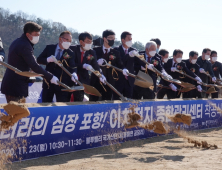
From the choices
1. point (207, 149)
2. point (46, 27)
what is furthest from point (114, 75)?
point (46, 27)

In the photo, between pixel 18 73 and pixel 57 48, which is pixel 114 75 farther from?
pixel 18 73

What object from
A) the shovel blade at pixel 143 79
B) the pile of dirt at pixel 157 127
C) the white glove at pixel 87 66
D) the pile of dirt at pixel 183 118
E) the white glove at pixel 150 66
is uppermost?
the white glove at pixel 150 66

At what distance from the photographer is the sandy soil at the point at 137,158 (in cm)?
438

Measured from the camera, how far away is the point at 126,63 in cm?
759

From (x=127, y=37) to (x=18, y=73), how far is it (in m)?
3.41

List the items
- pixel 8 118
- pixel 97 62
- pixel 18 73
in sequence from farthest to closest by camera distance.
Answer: pixel 97 62
pixel 18 73
pixel 8 118

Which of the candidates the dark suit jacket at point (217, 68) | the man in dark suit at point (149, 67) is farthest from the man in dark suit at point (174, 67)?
the dark suit jacket at point (217, 68)

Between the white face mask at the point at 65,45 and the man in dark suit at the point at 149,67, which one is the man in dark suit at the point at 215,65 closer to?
the man in dark suit at the point at 149,67

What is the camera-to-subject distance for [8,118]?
423cm

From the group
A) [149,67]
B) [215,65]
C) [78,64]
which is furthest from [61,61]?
[215,65]

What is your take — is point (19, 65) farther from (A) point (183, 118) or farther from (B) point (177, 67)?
(B) point (177, 67)

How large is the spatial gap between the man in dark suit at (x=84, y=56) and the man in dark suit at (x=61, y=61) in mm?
278

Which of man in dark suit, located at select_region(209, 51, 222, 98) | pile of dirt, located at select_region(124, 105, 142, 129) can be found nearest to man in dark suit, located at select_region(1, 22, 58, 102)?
pile of dirt, located at select_region(124, 105, 142, 129)

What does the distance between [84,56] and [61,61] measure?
62cm
